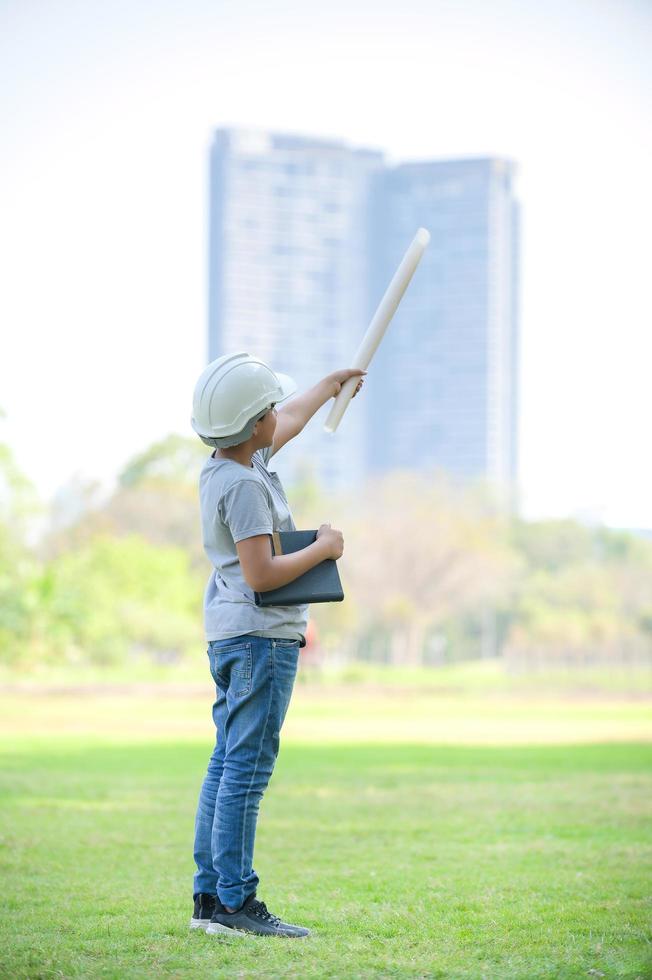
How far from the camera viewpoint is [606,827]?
19.8ft

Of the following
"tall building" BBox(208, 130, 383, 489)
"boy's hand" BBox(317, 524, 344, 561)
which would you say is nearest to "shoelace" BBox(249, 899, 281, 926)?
"boy's hand" BBox(317, 524, 344, 561)

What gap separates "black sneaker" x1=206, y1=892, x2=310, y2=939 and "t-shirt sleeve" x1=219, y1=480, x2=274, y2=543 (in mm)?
1005

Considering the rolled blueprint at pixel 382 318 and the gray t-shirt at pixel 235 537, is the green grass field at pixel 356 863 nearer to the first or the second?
the gray t-shirt at pixel 235 537

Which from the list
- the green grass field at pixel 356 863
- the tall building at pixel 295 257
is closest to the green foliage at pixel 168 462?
the green grass field at pixel 356 863

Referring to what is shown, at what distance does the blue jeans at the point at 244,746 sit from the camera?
343cm

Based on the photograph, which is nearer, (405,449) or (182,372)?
(182,372)

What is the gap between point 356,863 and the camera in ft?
16.0

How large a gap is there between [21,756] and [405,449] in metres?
105

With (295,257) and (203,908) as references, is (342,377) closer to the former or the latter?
(203,908)

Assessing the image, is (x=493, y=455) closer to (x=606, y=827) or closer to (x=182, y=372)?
(x=182, y=372)

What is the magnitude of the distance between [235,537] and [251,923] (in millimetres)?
1040

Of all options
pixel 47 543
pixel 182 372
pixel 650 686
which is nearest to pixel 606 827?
pixel 650 686

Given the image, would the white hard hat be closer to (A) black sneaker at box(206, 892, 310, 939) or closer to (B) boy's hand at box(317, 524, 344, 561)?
(B) boy's hand at box(317, 524, 344, 561)

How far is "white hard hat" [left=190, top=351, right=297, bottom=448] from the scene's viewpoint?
11.4 ft
